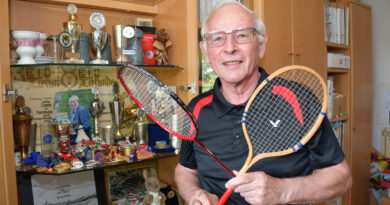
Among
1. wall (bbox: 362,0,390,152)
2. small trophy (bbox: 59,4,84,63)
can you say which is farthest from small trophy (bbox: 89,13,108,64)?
wall (bbox: 362,0,390,152)

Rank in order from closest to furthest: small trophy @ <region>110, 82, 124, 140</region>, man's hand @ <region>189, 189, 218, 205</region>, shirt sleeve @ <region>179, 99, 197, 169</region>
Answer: man's hand @ <region>189, 189, 218, 205</region> → shirt sleeve @ <region>179, 99, 197, 169</region> → small trophy @ <region>110, 82, 124, 140</region>

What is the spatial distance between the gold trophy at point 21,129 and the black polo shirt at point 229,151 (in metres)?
0.63

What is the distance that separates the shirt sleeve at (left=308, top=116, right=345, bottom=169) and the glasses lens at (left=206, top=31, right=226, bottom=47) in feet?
1.42

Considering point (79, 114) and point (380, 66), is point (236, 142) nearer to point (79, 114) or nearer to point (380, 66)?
point (79, 114)

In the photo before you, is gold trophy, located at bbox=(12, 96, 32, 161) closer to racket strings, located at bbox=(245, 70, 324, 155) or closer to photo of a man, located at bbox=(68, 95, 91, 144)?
photo of a man, located at bbox=(68, 95, 91, 144)

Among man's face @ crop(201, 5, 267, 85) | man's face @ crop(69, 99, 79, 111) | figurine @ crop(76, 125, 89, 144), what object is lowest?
figurine @ crop(76, 125, 89, 144)

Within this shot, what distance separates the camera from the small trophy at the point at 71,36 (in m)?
1.30

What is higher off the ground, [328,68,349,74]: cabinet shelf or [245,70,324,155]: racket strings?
[328,68,349,74]: cabinet shelf

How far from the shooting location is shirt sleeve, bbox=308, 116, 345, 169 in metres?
→ 0.95

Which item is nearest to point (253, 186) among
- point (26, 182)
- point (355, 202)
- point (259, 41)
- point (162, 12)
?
point (259, 41)

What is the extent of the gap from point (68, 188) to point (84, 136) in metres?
0.24

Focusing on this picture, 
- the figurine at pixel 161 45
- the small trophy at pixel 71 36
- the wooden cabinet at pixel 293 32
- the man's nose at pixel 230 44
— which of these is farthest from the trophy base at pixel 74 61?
the wooden cabinet at pixel 293 32

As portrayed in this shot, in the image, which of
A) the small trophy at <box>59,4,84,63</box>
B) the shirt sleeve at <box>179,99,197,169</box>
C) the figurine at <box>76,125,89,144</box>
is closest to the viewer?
the shirt sleeve at <box>179,99,197,169</box>

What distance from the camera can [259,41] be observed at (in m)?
1.10
